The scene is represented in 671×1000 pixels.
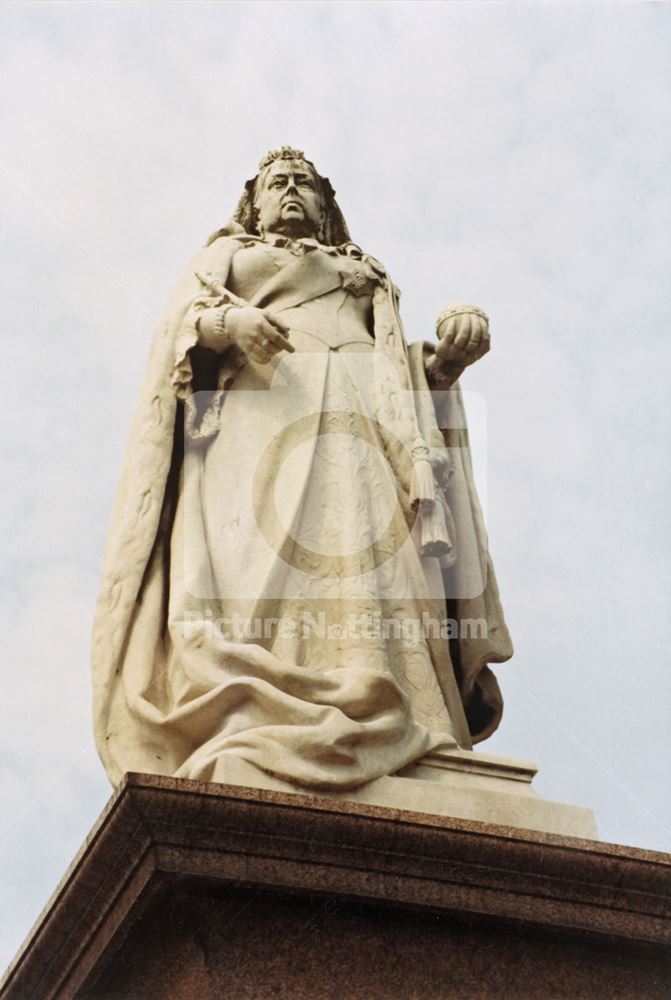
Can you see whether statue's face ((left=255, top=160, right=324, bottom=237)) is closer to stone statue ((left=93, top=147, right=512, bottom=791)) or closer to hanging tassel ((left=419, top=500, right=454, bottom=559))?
stone statue ((left=93, top=147, right=512, bottom=791))

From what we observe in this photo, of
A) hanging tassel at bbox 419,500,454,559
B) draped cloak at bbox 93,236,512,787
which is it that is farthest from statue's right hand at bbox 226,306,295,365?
hanging tassel at bbox 419,500,454,559

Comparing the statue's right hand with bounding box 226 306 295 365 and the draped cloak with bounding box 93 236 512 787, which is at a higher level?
the statue's right hand with bounding box 226 306 295 365

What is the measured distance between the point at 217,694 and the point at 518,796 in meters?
1.33

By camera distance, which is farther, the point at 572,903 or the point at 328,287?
the point at 328,287

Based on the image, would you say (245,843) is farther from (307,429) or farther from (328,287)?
(328,287)

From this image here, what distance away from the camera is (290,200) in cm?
932

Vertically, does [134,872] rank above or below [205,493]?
below

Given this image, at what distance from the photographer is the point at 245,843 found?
5582 mm

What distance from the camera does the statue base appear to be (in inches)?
245

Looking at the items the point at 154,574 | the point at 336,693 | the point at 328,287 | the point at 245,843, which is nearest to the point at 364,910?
the point at 245,843

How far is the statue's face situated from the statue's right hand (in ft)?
4.68

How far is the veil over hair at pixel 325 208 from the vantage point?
952 centimetres

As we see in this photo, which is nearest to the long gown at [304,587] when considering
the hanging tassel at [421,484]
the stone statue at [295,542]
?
the stone statue at [295,542]

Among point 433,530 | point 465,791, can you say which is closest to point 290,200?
point 433,530
